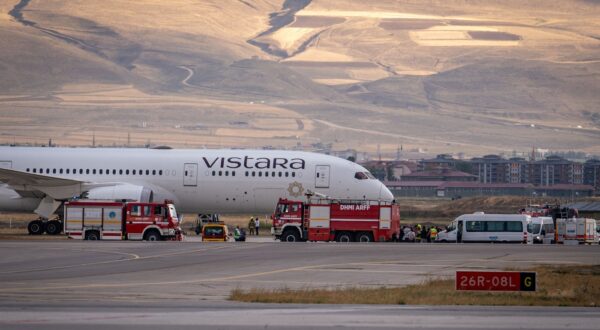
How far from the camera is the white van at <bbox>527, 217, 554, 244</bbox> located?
6157 cm

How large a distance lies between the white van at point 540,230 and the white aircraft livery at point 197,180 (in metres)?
8.21

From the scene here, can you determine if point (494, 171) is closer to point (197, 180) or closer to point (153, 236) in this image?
point (197, 180)

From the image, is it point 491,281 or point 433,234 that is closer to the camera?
point 491,281

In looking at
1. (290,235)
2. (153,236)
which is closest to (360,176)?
(290,235)

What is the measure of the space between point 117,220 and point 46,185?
19.8 feet

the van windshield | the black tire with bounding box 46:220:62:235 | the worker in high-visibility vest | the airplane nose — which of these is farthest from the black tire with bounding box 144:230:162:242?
Answer: the van windshield

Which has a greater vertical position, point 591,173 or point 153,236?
point 591,173

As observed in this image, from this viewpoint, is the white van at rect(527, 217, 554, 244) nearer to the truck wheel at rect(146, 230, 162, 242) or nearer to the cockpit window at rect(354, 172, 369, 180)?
the cockpit window at rect(354, 172, 369, 180)

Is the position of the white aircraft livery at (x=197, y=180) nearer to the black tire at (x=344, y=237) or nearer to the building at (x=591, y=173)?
the black tire at (x=344, y=237)

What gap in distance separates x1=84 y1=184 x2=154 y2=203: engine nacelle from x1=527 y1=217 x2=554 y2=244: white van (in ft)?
65.7

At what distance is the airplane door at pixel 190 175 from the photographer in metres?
60.0

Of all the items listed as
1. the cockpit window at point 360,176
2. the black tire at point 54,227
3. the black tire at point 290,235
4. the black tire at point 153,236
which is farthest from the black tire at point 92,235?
the cockpit window at point 360,176

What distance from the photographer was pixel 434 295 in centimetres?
3053

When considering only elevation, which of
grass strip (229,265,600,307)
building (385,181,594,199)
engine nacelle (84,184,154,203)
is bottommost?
grass strip (229,265,600,307)
